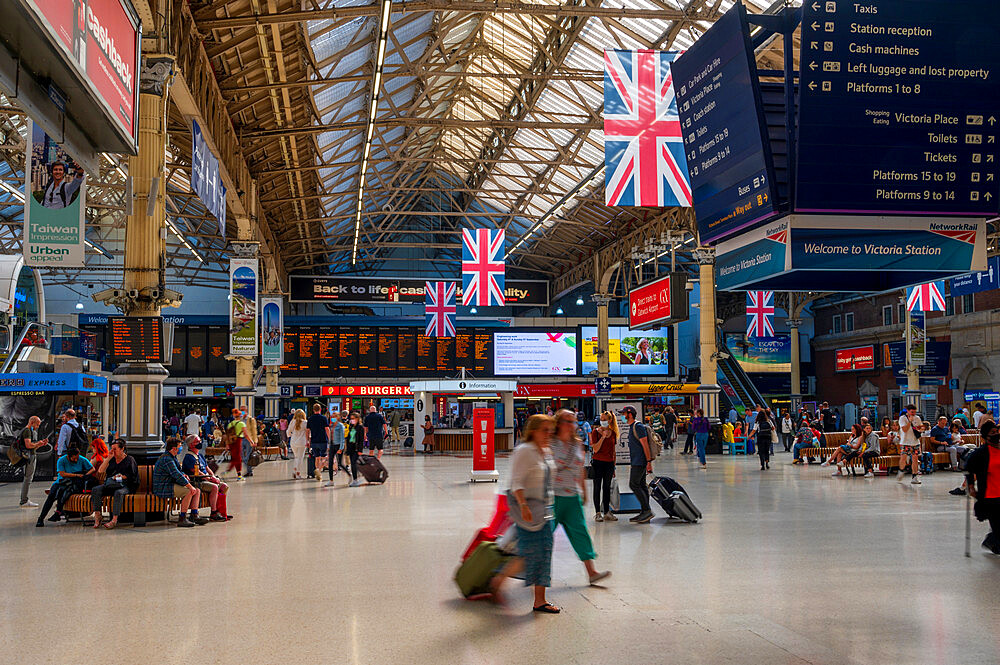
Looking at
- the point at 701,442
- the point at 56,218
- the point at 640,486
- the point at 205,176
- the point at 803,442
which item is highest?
the point at 205,176

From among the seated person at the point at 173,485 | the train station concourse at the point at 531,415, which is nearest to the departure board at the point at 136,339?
the train station concourse at the point at 531,415

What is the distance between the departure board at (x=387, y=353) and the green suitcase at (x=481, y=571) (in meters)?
34.4

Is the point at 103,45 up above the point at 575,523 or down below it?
above

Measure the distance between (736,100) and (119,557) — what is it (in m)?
7.70

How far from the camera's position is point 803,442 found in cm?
2520

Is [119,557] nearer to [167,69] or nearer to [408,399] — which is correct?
[167,69]

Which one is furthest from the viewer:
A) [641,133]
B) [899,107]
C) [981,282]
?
[981,282]

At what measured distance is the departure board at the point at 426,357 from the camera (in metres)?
41.3

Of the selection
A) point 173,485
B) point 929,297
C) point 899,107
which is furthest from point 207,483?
point 929,297

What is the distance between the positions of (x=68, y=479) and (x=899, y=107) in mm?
11153

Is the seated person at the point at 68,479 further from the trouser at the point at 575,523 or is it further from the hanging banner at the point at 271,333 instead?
the hanging banner at the point at 271,333

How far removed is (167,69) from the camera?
13.5 metres

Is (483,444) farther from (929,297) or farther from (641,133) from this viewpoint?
(929,297)

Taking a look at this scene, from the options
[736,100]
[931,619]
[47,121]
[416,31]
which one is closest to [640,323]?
[416,31]
